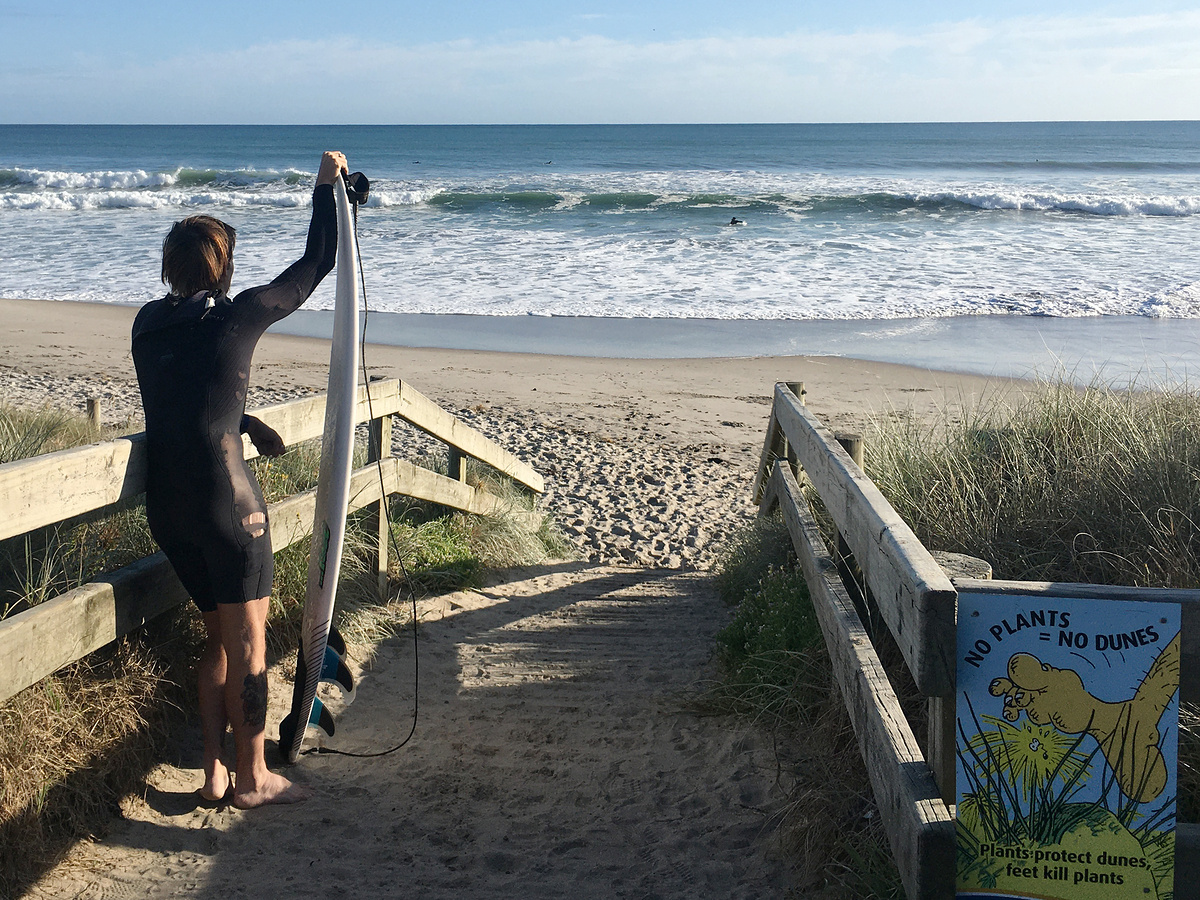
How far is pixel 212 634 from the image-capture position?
3.00 meters

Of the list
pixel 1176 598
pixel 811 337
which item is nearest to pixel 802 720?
pixel 1176 598

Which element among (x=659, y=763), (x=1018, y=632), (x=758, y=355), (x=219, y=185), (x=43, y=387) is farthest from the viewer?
(x=219, y=185)

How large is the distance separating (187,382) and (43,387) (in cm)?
848

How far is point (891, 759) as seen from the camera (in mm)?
2064

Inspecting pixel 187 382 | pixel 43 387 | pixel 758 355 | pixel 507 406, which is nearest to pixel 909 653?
pixel 187 382

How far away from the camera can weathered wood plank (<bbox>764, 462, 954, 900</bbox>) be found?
1797 millimetres

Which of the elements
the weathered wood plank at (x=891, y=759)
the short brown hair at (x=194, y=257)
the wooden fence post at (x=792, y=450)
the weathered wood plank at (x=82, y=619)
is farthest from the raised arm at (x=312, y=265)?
the wooden fence post at (x=792, y=450)

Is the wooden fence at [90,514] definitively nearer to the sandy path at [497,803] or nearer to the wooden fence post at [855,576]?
the sandy path at [497,803]

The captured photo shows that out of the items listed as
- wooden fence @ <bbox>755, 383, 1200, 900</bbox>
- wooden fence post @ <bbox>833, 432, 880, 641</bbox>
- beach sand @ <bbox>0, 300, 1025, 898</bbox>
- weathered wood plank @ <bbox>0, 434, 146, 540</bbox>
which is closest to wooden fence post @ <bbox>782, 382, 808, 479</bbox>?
beach sand @ <bbox>0, 300, 1025, 898</bbox>

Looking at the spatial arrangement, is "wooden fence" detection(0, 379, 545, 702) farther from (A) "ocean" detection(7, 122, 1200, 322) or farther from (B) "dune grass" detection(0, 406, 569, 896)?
(A) "ocean" detection(7, 122, 1200, 322)

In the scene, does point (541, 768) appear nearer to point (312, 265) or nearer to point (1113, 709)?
point (312, 265)

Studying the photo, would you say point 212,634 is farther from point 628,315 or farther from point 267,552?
point 628,315

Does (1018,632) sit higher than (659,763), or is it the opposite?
(1018,632)

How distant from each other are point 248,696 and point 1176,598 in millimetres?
2547
